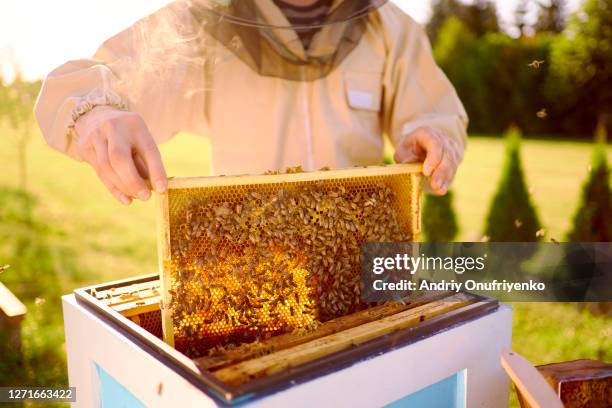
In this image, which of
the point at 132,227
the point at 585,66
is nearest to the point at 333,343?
the point at 132,227

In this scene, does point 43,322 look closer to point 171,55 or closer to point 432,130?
point 171,55

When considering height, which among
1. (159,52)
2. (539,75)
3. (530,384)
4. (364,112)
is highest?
(539,75)

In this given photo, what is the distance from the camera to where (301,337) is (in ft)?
4.51

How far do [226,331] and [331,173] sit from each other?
570 mm

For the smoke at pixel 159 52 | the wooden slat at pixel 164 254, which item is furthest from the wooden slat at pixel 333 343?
the smoke at pixel 159 52

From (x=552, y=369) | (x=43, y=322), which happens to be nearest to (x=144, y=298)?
(x=552, y=369)

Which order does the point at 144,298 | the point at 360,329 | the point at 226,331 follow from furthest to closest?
the point at 144,298 < the point at 226,331 < the point at 360,329

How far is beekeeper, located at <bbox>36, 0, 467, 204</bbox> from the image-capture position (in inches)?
70.8

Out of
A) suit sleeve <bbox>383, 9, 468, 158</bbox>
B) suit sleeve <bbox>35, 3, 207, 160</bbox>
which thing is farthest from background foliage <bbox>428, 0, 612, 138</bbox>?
suit sleeve <bbox>35, 3, 207, 160</bbox>

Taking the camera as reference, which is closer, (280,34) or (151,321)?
(151,321)

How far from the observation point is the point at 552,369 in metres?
1.59

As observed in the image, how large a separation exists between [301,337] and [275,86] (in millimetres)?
1271

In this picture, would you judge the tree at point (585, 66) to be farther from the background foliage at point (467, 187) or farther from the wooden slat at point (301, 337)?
the wooden slat at point (301, 337)

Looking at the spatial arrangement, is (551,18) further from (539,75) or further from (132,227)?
(132,227)
